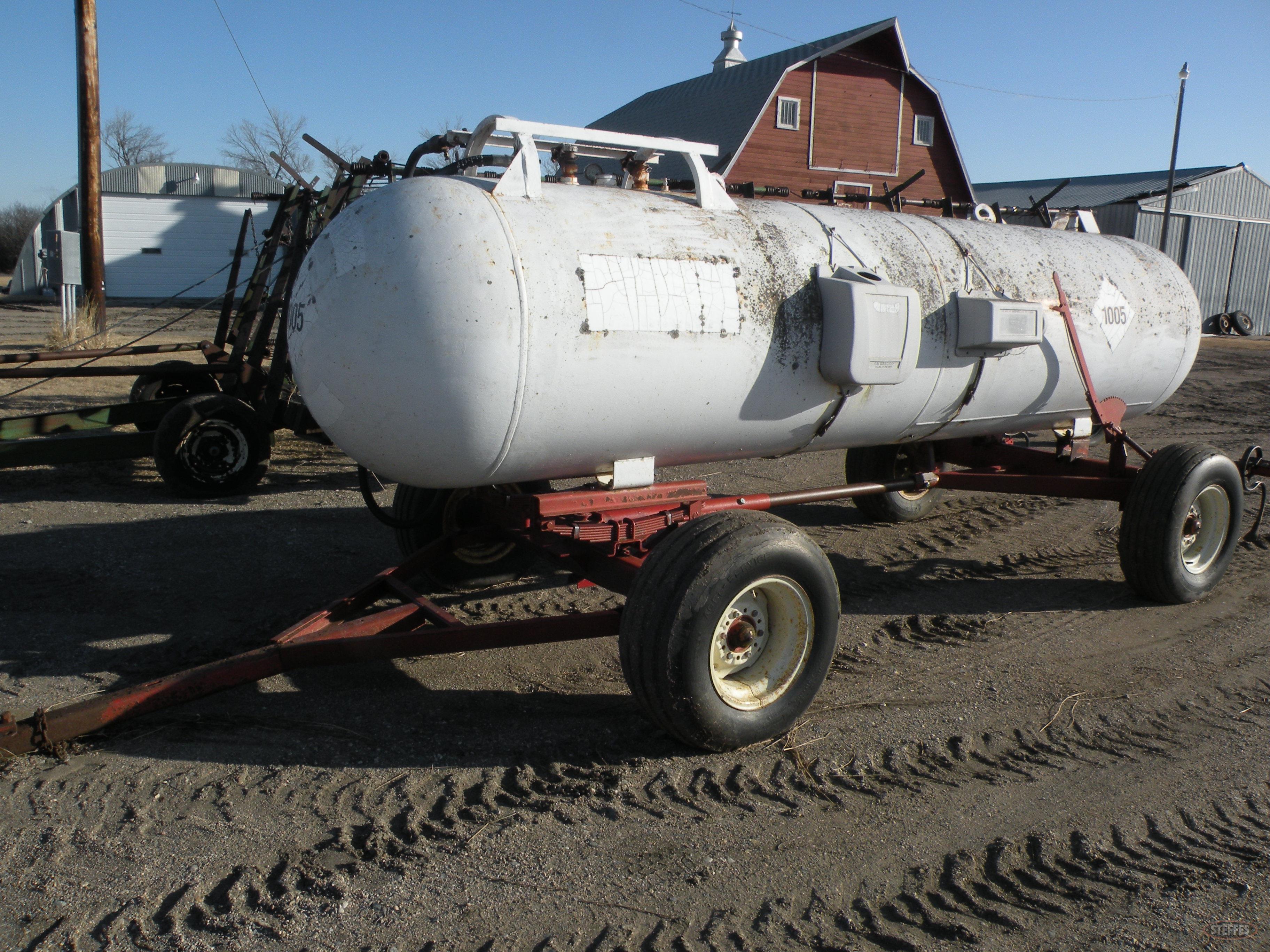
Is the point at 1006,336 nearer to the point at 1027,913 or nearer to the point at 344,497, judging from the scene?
the point at 1027,913

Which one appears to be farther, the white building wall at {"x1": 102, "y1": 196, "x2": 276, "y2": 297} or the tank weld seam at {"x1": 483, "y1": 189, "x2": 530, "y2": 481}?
the white building wall at {"x1": 102, "y1": 196, "x2": 276, "y2": 297}

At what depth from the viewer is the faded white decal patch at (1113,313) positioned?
209 inches

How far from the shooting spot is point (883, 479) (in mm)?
6918

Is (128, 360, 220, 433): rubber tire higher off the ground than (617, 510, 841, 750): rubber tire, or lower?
higher

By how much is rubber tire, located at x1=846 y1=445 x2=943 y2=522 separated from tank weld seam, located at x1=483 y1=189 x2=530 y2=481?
150 inches

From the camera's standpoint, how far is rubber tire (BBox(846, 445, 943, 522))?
6.81 m

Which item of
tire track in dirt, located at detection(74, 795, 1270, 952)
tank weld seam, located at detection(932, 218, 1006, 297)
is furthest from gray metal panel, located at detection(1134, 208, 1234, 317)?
tire track in dirt, located at detection(74, 795, 1270, 952)

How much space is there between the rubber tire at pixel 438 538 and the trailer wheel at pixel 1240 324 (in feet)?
90.4

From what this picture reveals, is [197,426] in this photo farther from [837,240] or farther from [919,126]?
[919,126]

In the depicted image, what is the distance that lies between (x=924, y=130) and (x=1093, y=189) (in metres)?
9.43

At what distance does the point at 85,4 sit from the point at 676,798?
13540 mm

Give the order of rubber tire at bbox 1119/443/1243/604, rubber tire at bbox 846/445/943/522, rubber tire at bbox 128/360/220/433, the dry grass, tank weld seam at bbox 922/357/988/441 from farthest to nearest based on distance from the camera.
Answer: the dry grass → rubber tire at bbox 128/360/220/433 → rubber tire at bbox 846/445/943/522 → rubber tire at bbox 1119/443/1243/604 → tank weld seam at bbox 922/357/988/441

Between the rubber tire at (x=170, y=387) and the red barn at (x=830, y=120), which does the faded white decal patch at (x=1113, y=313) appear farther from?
the red barn at (x=830, y=120)

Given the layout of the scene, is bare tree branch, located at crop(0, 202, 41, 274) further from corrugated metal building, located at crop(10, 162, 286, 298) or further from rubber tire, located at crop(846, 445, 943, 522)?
rubber tire, located at crop(846, 445, 943, 522)
